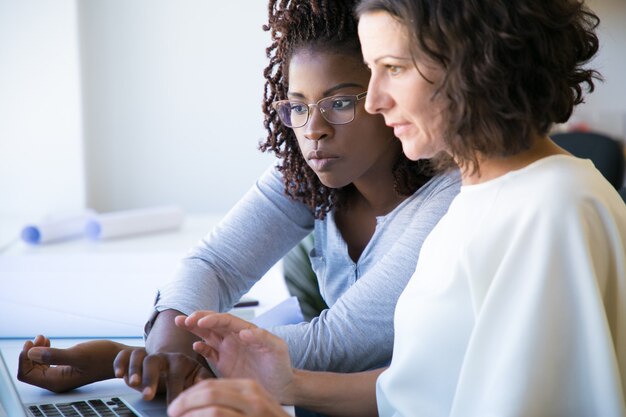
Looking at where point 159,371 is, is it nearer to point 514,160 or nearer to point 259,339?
point 259,339

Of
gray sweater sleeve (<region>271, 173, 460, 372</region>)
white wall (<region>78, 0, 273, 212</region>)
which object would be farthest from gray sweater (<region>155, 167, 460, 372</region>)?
white wall (<region>78, 0, 273, 212</region>)

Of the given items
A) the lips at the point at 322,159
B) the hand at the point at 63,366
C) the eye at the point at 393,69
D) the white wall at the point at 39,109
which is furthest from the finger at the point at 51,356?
the white wall at the point at 39,109

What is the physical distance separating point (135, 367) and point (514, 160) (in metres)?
0.54

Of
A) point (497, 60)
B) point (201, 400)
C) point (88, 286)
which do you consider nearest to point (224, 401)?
point (201, 400)

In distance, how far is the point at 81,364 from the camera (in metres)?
1.14

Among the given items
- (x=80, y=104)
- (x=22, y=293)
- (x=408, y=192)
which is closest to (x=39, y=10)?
(x=80, y=104)

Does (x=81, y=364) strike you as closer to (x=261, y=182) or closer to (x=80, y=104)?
(x=261, y=182)

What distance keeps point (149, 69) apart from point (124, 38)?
13 centimetres

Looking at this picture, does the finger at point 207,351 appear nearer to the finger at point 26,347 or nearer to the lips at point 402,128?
the finger at point 26,347

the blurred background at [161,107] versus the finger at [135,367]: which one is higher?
the blurred background at [161,107]

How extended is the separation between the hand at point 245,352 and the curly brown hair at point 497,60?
0.37 metres

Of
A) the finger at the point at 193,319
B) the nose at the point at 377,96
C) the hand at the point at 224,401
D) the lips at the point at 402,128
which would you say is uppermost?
the nose at the point at 377,96

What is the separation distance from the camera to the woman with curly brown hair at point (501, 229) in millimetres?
864

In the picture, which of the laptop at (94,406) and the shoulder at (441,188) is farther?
the shoulder at (441,188)
